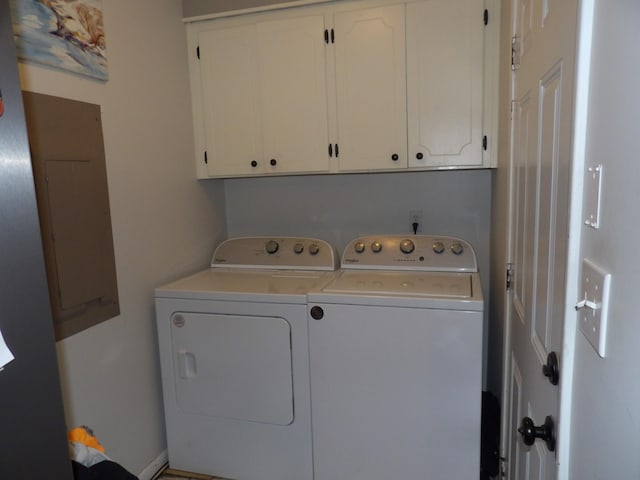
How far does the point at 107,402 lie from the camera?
6.01 ft

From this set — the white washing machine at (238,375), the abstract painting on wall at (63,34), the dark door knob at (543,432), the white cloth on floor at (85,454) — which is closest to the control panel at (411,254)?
the white washing machine at (238,375)

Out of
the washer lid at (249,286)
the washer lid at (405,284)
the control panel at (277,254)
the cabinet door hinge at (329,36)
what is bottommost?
the washer lid at (249,286)

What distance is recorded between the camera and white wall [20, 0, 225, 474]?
175 cm

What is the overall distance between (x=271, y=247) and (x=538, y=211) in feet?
5.20

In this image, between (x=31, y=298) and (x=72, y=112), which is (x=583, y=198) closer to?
(x=31, y=298)

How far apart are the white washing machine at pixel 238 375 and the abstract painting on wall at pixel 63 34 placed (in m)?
1.01

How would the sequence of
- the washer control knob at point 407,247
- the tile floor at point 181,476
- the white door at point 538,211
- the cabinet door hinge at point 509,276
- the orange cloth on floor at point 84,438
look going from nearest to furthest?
the white door at point 538,211 < the orange cloth on floor at point 84,438 < the cabinet door hinge at point 509,276 < the tile floor at point 181,476 < the washer control knob at point 407,247

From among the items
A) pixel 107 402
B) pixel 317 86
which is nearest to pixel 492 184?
pixel 317 86

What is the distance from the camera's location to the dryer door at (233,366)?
1877mm

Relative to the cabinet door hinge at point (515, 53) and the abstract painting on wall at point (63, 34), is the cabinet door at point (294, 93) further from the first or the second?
the cabinet door hinge at point (515, 53)

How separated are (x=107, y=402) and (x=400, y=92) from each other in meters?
1.91

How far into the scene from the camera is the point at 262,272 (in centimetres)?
232

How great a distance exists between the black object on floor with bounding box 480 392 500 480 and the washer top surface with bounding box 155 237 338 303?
98 centimetres

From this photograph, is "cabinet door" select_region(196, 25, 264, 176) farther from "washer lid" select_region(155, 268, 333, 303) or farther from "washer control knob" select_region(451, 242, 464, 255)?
"washer control knob" select_region(451, 242, 464, 255)
